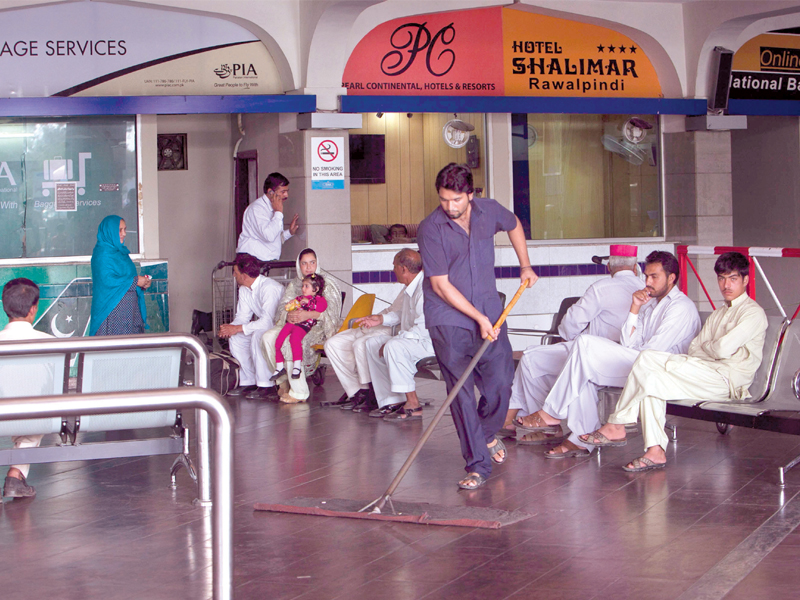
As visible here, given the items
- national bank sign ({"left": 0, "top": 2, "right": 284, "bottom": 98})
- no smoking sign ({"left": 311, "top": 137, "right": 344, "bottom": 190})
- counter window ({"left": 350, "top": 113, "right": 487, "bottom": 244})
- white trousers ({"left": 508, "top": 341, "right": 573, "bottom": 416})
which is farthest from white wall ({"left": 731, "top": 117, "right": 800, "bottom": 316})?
white trousers ({"left": 508, "top": 341, "right": 573, "bottom": 416})

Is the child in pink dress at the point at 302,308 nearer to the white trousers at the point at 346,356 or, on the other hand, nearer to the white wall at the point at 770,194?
the white trousers at the point at 346,356

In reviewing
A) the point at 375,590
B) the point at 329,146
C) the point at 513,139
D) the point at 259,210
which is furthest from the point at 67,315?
the point at 375,590

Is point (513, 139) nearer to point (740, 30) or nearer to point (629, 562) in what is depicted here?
point (740, 30)

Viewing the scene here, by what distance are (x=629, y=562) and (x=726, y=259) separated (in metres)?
2.23

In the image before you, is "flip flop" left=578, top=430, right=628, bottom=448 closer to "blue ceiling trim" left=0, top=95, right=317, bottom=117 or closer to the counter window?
"blue ceiling trim" left=0, top=95, right=317, bottom=117

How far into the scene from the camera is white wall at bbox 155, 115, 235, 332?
12.8 meters

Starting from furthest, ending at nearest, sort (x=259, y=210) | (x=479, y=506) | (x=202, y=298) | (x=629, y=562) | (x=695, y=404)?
(x=202, y=298) < (x=259, y=210) < (x=695, y=404) < (x=479, y=506) < (x=629, y=562)

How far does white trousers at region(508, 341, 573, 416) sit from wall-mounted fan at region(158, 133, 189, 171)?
7.59 meters

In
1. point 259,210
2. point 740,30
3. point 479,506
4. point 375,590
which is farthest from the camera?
point 740,30

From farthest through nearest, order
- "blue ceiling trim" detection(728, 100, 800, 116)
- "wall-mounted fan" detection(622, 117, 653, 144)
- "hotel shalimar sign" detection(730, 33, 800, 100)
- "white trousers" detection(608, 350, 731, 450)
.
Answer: "wall-mounted fan" detection(622, 117, 653, 144), "hotel shalimar sign" detection(730, 33, 800, 100), "blue ceiling trim" detection(728, 100, 800, 116), "white trousers" detection(608, 350, 731, 450)

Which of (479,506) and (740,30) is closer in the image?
(479,506)

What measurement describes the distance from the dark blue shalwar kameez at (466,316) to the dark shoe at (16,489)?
231 centimetres

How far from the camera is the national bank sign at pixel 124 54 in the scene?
9.66 meters

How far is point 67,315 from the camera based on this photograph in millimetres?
10195
